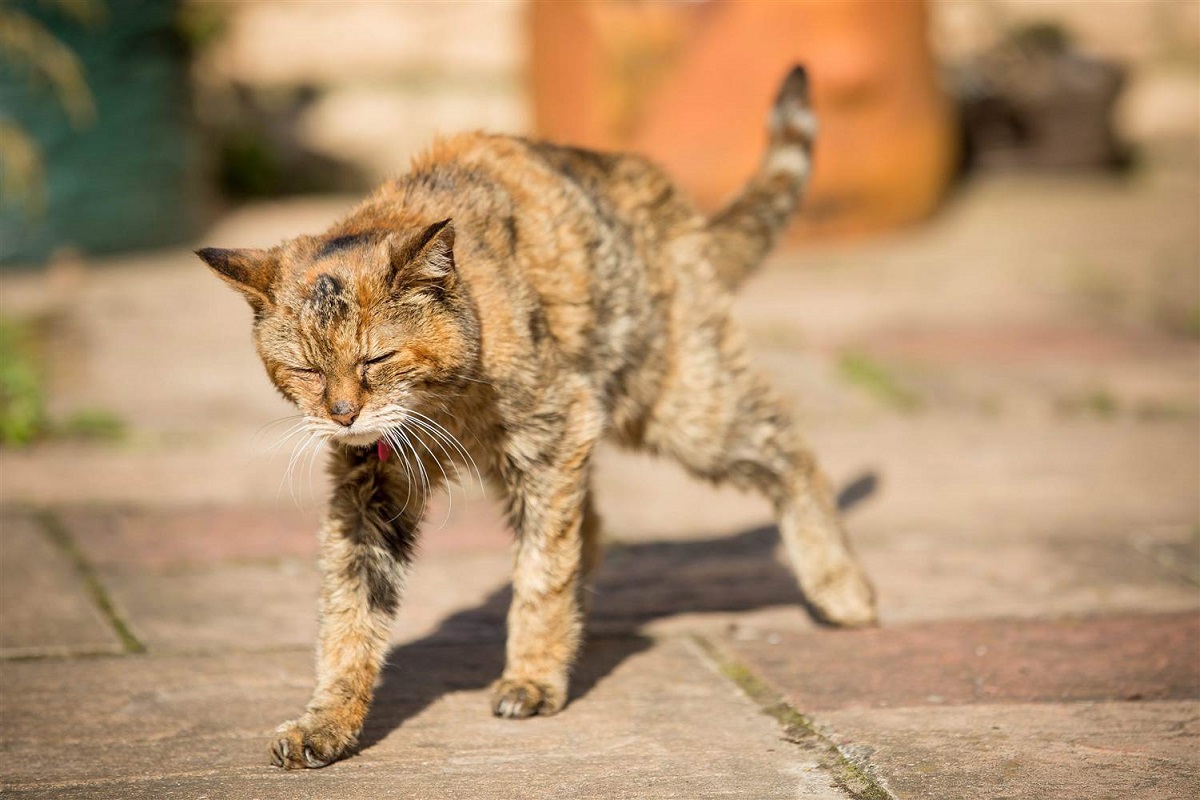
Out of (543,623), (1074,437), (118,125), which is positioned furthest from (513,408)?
Answer: (118,125)

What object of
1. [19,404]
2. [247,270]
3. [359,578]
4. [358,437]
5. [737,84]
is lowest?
[19,404]

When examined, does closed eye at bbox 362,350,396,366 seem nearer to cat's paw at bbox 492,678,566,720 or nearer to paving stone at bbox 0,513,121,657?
cat's paw at bbox 492,678,566,720

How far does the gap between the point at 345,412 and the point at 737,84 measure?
5916mm

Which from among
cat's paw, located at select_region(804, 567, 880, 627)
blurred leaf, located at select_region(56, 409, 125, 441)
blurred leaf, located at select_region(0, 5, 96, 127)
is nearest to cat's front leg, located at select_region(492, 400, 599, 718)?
cat's paw, located at select_region(804, 567, 880, 627)

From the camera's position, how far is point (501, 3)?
38.4ft

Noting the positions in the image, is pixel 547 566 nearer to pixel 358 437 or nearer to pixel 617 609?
pixel 358 437

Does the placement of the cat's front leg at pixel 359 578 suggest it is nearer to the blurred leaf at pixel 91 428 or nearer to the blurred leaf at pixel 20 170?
the blurred leaf at pixel 91 428

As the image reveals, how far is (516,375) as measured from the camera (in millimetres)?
3428

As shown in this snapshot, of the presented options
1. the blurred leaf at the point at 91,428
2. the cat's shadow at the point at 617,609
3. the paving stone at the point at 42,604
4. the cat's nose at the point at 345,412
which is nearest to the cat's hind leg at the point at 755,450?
the cat's shadow at the point at 617,609

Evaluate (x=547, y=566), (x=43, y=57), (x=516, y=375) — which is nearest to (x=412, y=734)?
(x=547, y=566)

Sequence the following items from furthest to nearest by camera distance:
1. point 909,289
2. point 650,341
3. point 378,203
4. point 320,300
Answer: point 909,289 < point 650,341 < point 378,203 < point 320,300

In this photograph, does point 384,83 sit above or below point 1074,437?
above

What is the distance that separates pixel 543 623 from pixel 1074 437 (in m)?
3.15

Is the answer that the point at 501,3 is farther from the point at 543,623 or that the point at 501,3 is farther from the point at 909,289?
the point at 543,623
